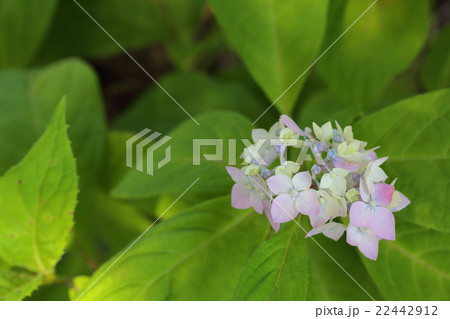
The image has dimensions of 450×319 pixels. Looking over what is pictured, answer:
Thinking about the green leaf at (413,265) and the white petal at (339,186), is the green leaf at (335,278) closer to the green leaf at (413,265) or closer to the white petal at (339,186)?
the green leaf at (413,265)

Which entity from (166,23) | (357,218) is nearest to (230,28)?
(357,218)

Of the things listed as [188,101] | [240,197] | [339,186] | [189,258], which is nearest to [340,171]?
[339,186]

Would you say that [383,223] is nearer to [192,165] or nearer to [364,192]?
[364,192]

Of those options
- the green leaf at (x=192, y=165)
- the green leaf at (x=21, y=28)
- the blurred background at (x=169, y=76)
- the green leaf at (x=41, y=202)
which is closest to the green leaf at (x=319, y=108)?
the blurred background at (x=169, y=76)

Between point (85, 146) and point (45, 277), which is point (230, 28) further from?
point (45, 277)

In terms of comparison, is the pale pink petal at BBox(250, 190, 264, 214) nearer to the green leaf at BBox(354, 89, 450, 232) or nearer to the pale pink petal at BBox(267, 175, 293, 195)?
the pale pink petal at BBox(267, 175, 293, 195)
